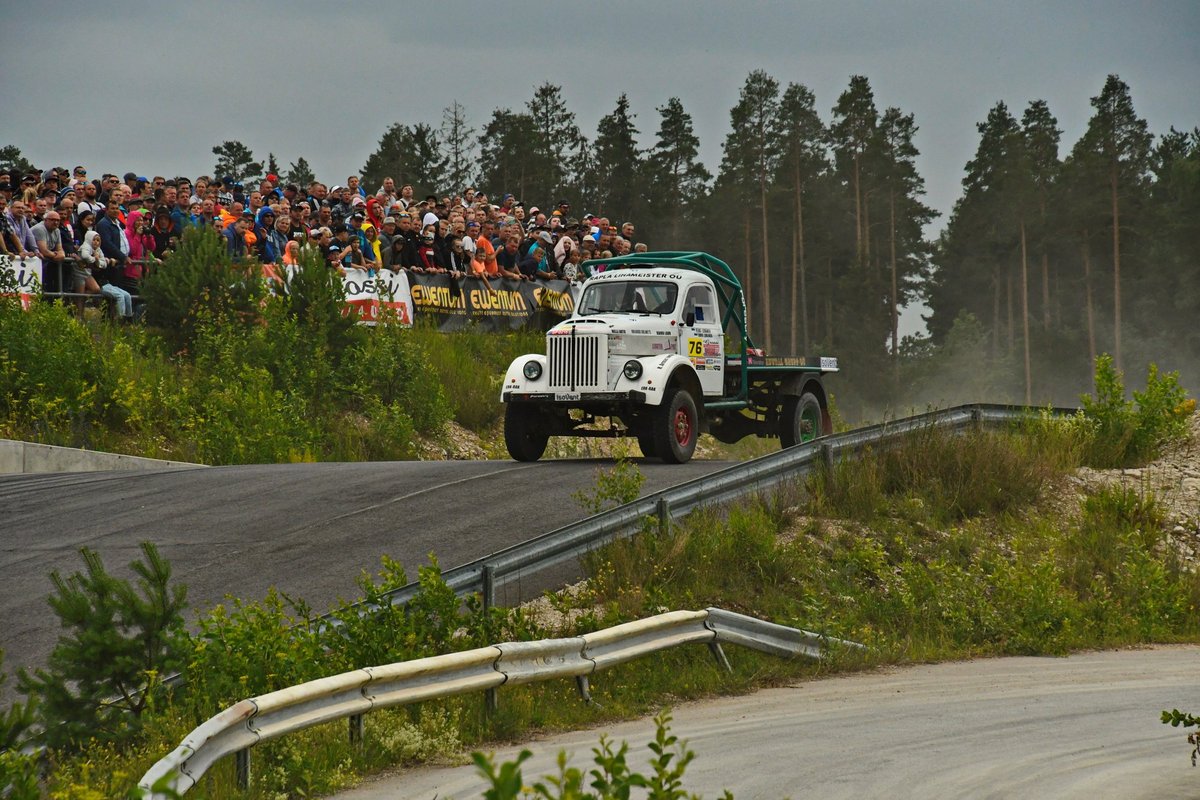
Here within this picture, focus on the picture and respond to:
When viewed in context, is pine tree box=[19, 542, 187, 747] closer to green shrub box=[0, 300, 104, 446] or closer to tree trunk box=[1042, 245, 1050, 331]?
green shrub box=[0, 300, 104, 446]

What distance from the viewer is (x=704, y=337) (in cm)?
1862

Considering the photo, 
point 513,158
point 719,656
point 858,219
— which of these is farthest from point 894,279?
point 719,656

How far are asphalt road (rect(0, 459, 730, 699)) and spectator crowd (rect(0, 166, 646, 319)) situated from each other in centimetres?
472

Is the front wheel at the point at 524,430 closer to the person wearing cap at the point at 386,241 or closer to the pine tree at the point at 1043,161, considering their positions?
the person wearing cap at the point at 386,241

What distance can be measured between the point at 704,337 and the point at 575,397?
2.19 meters

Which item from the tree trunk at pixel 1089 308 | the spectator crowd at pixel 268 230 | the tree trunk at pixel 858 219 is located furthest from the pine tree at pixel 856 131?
the spectator crowd at pixel 268 230

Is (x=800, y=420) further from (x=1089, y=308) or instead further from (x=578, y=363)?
(x=1089, y=308)

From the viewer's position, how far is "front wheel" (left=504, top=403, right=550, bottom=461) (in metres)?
18.2

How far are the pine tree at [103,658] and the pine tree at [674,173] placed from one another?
7442 cm

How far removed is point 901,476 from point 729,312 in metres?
5.04

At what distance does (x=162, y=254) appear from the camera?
78.9 feet

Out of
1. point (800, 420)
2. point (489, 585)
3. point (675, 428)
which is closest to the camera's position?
point (489, 585)

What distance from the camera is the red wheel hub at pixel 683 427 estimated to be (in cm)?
1765

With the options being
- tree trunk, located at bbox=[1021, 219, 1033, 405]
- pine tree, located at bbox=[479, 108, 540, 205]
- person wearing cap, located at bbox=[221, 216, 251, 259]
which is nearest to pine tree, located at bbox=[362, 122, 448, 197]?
pine tree, located at bbox=[479, 108, 540, 205]
